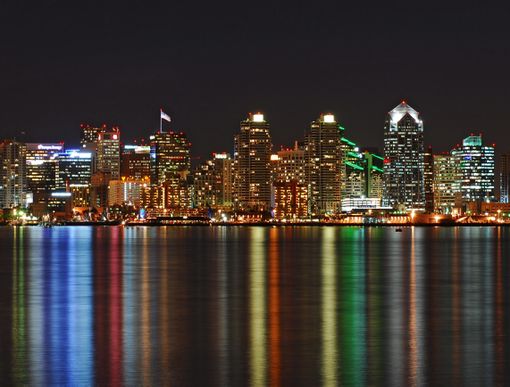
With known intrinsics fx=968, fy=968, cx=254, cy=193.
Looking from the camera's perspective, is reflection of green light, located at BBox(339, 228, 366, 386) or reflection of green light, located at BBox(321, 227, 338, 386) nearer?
reflection of green light, located at BBox(321, 227, 338, 386)

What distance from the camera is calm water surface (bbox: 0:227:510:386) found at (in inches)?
805

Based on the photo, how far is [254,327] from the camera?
Result: 27.7 metres

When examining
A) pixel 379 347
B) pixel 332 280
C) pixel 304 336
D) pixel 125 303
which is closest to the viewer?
pixel 379 347

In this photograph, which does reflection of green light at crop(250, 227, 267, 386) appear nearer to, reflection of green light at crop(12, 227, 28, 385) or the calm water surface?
the calm water surface

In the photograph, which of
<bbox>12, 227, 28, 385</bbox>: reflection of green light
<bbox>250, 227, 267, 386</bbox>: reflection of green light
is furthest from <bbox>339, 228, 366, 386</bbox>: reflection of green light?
<bbox>12, 227, 28, 385</bbox>: reflection of green light

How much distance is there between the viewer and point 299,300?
118 ft

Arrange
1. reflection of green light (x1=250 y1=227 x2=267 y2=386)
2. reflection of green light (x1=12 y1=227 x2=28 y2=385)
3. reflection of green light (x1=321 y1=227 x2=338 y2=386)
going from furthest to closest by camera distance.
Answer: reflection of green light (x1=12 y1=227 x2=28 y2=385), reflection of green light (x1=250 y1=227 x2=267 y2=386), reflection of green light (x1=321 y1=227 x2=338 y2=386)

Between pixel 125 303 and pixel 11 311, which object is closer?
pixel 11 311

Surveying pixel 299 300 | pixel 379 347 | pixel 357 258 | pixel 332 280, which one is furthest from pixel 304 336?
pixel 357 258

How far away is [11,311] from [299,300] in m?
10.4

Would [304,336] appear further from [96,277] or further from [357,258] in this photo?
[357,258]

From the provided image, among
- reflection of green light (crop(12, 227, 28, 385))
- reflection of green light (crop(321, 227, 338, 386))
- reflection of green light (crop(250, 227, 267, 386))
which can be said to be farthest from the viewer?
reflection of green light (crop(12, 227, 28, 385))

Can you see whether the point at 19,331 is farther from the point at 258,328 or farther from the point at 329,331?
the point at 329,331

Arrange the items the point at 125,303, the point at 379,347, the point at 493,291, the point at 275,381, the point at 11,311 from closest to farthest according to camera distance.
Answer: the point at 275,381, the point at 379,347, the point at 11,311, the point at 125,303, the point at 493,291
